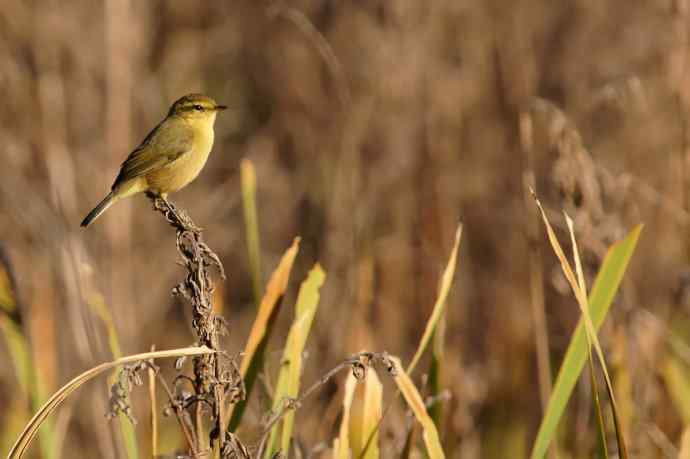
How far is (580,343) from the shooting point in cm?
205

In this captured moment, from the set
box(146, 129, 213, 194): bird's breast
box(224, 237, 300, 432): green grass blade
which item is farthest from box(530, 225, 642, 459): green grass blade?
box(146, 129, 213, 194): bird's breast

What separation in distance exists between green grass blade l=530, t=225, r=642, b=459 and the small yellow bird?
4.37 ft

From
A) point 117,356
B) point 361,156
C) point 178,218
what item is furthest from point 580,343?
point 361,156

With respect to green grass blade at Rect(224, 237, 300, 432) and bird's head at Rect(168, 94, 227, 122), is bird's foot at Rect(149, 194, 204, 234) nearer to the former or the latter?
green grass blade at Rect(224, 237, 300, 432)

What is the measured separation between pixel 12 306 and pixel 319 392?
168cm

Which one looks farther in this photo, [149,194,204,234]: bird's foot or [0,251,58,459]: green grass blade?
[0,251,58,459]: green grass blade

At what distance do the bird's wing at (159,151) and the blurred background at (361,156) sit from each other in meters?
0.89

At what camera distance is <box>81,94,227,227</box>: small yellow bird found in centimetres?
302

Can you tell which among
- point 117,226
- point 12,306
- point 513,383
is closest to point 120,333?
point 117,226

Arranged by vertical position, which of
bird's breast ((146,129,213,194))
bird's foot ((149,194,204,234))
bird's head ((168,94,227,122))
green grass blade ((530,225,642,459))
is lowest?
green grass blade ((530,225,642,459))

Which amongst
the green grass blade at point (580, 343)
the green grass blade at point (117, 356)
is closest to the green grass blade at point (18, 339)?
the green grass blade at point (117, 356)

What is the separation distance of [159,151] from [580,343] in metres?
1.50

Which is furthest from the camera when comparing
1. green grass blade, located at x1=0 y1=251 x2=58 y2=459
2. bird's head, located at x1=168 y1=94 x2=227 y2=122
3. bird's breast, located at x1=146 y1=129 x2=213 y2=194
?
bird's head, located at x1=168 y1=94 x2=227 y2=122

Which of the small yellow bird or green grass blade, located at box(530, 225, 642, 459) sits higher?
the small yellow bird
